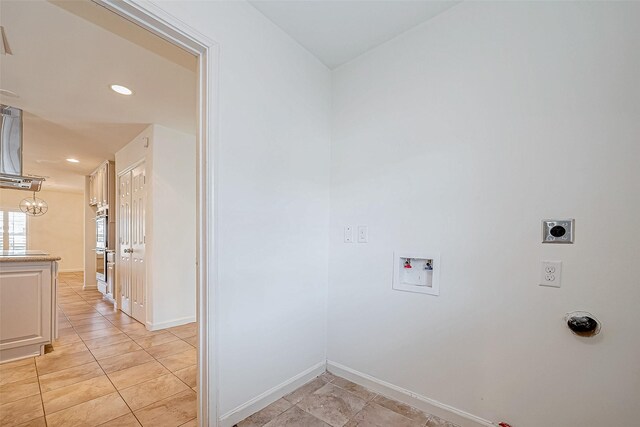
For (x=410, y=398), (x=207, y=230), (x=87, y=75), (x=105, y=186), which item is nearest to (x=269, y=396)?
(x=410, y=398)

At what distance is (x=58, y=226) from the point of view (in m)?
7.88

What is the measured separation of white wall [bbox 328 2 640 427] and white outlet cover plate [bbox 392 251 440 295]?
40 millimetres

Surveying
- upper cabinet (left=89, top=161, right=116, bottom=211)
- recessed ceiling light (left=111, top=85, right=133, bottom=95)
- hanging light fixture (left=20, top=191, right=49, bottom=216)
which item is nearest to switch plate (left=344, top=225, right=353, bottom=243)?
recessed ceiling light (left=111, top=85, right=133, bottom=95)

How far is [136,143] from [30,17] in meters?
2.30

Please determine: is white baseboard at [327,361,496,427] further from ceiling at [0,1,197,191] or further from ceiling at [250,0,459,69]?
ceiling at [0,1,197,191]

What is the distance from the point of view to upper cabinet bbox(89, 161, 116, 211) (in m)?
4.69

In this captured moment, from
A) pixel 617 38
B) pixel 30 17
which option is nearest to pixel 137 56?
pixel 30 17

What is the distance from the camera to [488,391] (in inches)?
57.9

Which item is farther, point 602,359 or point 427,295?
point 427,295

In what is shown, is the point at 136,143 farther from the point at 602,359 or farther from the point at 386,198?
the point at 602,359

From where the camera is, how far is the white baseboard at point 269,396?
5.10 feet

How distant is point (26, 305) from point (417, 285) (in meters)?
3.49

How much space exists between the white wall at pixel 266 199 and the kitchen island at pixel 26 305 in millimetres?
2321

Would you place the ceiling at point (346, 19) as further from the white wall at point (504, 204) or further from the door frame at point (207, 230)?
the door frame at point (207, 230)
